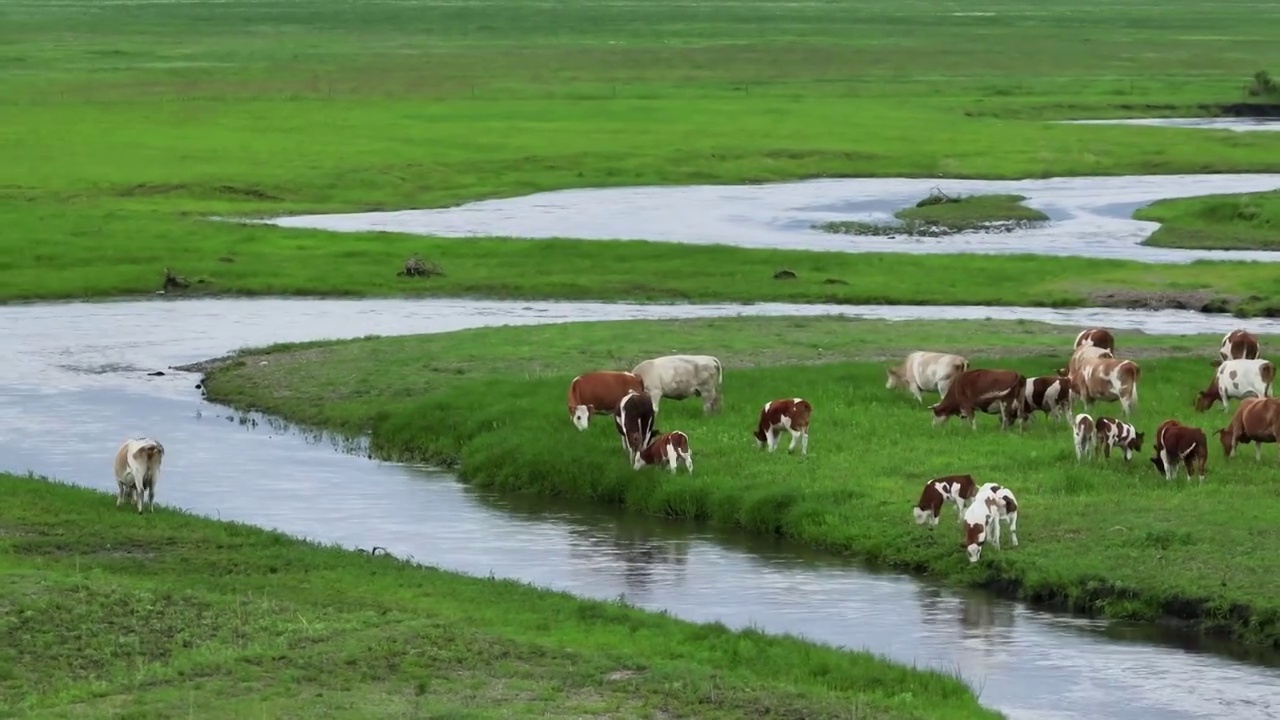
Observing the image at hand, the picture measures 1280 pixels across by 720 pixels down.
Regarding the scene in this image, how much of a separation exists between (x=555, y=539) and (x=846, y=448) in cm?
477

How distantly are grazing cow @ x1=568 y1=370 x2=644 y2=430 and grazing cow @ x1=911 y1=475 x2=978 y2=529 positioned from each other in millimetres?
6359

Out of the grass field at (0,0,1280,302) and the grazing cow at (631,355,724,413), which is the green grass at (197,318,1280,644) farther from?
the grass field at (0,0,1280,302)

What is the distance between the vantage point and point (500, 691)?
16984mm

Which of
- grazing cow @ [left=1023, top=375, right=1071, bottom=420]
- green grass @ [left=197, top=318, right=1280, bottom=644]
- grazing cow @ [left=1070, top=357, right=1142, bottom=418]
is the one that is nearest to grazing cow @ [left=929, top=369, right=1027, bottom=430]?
grazing cow @ [left=1023, top=375, right=1071, bottom=420]

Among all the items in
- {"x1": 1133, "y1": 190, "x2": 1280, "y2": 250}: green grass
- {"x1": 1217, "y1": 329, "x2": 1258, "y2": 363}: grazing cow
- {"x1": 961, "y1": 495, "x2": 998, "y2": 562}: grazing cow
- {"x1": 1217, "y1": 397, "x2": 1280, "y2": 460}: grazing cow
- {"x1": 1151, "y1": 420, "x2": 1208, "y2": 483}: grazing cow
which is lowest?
{"x1": 961, "y1": 495, "x2": 998, "y2": 562}: grazing cow

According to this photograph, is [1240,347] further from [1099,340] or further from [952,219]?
[952,219]

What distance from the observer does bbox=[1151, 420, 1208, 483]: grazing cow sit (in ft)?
82.9

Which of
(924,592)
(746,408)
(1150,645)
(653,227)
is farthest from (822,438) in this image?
(653,227)

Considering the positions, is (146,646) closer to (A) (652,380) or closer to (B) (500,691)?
(B) (500,691)

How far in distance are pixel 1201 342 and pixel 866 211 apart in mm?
29103

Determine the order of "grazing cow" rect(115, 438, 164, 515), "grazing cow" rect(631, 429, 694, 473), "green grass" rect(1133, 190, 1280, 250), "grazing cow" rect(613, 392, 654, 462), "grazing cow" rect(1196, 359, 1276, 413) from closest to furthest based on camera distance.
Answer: "grazing cow" rect(115, 438, 164, 515) < "grazing cow" rect(631, 429, 694, 473) < "grazing cow" rect(613, 392, 654, 462) < "grazing cow" rect(1196, 359, 1276, 413) < "green grass" rect(1133, 190, 1280, 250)

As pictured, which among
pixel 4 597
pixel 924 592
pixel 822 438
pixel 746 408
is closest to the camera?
pixel 4 597

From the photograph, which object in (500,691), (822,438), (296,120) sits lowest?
(500,691)

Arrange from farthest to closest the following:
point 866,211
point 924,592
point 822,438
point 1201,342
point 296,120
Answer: point 296,120 → point 866,211 → point 1201,342 → point 822,438 → point 924,592
